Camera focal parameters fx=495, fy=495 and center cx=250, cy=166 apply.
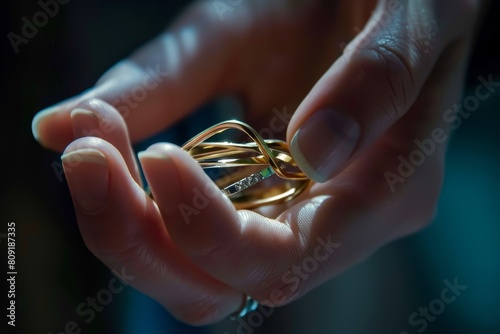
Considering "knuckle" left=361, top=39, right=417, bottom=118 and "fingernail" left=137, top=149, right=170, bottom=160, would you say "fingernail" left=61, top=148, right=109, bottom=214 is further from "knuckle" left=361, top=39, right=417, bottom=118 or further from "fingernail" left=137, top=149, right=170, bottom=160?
"knuckle" left=361, top=39, right=417, bottom=118

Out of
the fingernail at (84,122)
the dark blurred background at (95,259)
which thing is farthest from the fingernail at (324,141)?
the dark blurred background at (95,259)

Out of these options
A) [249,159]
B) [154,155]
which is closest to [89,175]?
[154,155]

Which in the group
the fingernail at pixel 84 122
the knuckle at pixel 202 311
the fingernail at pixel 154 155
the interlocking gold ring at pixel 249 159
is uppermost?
the fingernail at pixel 84 122

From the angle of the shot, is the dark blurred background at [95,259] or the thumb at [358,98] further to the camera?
the dark blurred background at [95,259]

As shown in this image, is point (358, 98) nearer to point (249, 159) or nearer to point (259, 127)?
point (249, 159)

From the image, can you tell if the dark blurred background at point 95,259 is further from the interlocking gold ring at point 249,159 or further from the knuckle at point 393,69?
the knuckle at point 393,69

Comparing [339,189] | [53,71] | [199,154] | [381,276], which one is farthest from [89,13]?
[381,276]

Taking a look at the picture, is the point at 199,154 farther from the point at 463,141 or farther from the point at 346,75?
the point at 463,141

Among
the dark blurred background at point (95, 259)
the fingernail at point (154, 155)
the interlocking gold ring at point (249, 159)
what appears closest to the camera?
the fingernail at point (154, 155)

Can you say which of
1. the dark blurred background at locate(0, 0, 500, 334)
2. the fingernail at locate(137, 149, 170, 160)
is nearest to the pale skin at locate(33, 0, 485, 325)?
the fingernail at locate(137, 149, 170, 160)
